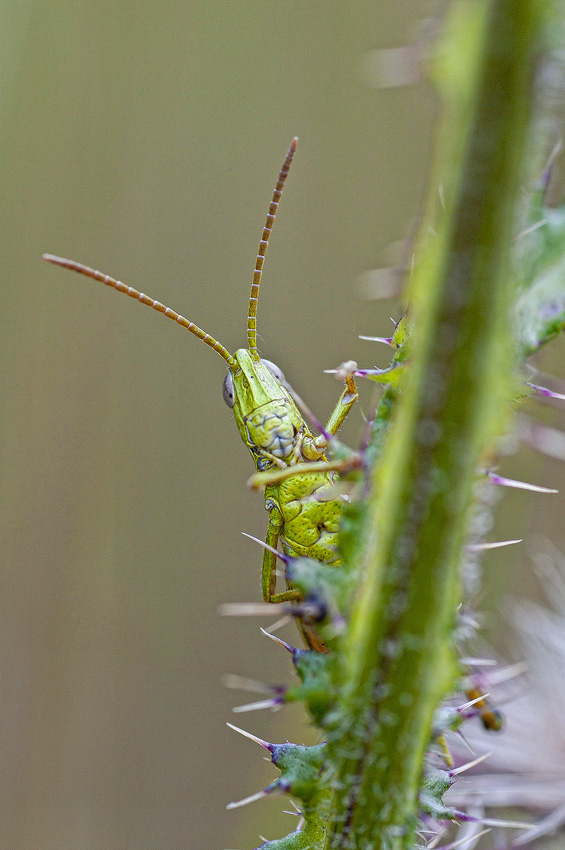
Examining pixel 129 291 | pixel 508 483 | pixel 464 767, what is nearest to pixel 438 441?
pixel 508 483

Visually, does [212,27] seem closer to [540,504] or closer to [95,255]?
[95,255]

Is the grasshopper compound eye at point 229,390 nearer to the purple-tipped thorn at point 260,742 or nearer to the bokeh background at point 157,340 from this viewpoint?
the purple-tipped thorn at point 260,742

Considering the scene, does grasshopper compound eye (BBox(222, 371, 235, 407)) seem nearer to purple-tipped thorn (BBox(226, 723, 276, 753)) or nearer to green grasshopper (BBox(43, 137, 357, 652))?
green grasshopper (BBox(43, 137, 357, 652))

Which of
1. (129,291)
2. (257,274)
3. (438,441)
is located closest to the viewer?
(438,441)

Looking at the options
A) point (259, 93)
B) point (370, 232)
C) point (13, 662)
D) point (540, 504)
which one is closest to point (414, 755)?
point (540, 504)

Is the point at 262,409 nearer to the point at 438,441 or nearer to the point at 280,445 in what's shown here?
the point at 280,445

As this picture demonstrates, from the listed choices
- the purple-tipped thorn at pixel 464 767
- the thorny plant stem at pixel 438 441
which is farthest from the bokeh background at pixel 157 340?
the thorny plant stem at pixel 438 441

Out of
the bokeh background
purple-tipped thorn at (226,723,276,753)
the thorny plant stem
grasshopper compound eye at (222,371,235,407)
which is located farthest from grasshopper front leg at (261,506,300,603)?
the bokeh background
